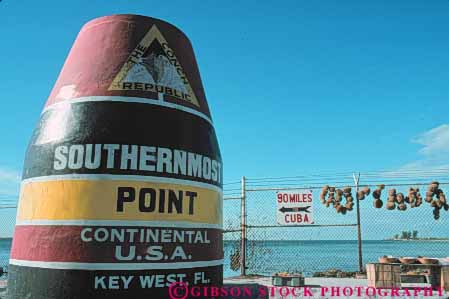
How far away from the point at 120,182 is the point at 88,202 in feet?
0.91

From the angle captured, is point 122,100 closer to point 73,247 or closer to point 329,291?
point 73,247

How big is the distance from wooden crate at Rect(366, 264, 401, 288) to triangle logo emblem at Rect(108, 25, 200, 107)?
21.3 feet

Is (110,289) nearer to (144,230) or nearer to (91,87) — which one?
(144,230)

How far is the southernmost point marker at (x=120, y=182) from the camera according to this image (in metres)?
3.21

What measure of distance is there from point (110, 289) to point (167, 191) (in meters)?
0.83

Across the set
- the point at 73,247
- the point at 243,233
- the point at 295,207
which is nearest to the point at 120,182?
the point at 73,247

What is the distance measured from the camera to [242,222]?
37.8 ft

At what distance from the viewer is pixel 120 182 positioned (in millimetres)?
3303

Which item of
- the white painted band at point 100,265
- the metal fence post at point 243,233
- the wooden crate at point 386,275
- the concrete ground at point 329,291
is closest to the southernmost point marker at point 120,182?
the white painted band at point 100,265

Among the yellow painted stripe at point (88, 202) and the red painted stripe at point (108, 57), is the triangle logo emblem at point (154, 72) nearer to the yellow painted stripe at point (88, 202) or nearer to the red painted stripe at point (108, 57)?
the red painted stripe at point (108, 57)

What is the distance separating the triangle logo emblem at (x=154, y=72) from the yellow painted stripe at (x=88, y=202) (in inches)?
33.4

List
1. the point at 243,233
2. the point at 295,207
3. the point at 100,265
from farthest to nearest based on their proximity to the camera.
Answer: the point at 243,233
the point at 295,207
the point at 100,265

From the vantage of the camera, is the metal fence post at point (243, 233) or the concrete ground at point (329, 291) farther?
the metal fence post at point (243, 233)

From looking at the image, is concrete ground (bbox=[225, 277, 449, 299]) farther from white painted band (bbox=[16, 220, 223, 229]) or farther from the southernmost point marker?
white painted band (bbox=[16, 220, 223, 229])
